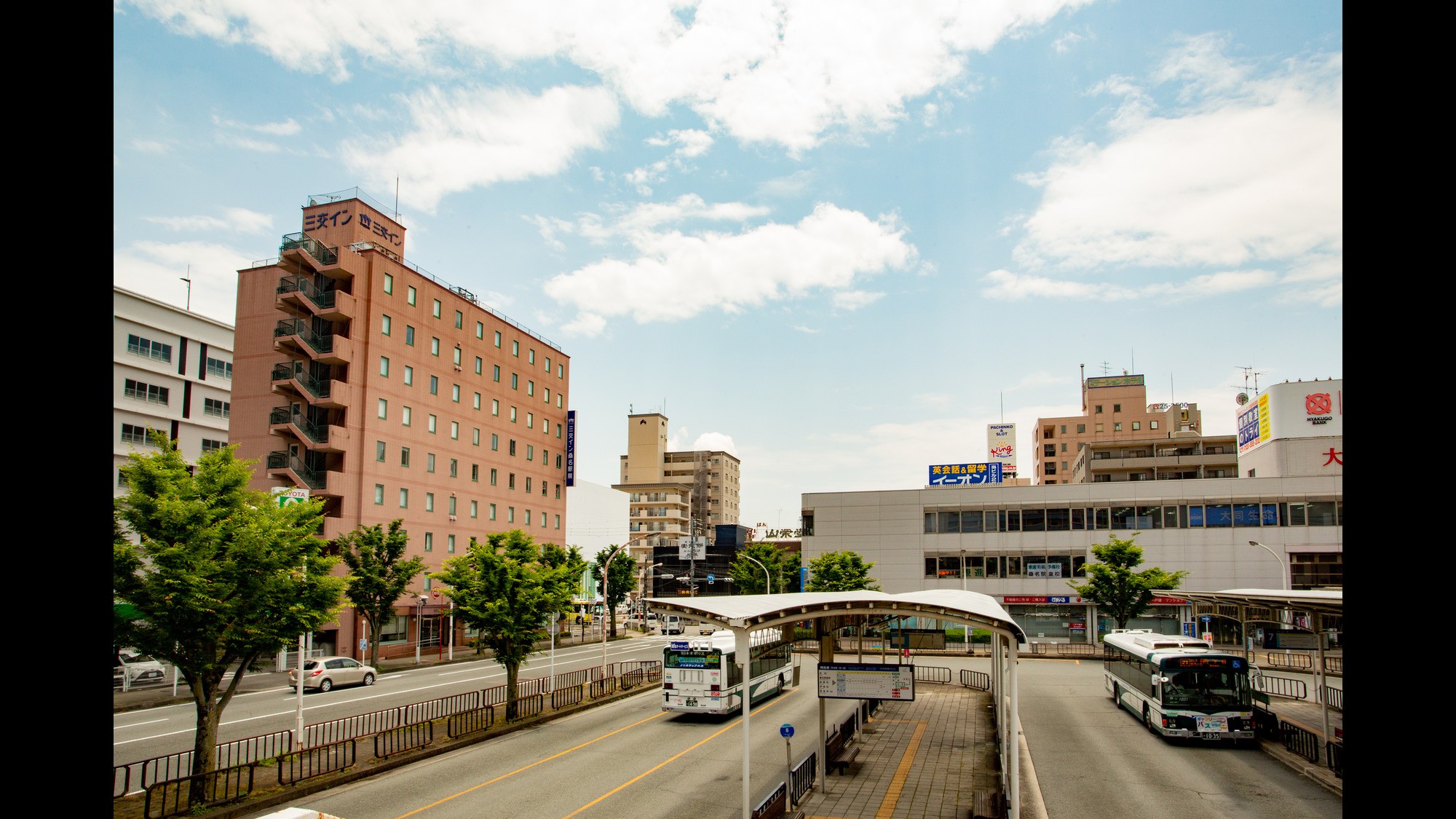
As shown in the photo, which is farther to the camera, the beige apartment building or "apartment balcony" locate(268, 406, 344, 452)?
the beige apartment building

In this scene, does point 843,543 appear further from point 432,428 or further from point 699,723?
point 699,723

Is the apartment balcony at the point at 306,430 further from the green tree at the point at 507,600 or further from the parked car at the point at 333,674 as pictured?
the green tree at the point at 507,600

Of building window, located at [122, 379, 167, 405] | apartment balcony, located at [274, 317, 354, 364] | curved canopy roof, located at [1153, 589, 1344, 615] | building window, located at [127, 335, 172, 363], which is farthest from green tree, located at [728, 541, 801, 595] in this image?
building window, located at [127, 335, 172, 363]

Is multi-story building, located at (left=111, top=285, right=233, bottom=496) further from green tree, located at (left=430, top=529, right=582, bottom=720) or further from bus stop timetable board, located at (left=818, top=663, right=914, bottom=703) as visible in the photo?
bus stop timetable board, located at (left=818, top=663, right=914, bottom=703)

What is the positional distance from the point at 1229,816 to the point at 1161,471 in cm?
8311

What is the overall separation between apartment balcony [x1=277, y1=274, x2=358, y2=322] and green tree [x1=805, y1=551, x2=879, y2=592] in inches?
1302

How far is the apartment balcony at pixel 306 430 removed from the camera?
49.1 m

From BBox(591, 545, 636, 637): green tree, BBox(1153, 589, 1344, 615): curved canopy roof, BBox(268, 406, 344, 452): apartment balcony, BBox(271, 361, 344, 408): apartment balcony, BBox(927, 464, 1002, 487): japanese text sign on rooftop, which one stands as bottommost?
BBox(591, 545, 636, 637): green tree

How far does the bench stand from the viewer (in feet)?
65.6

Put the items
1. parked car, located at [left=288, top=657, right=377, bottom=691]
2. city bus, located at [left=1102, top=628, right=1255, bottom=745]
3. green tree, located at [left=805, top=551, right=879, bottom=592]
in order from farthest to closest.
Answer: green tree, located at [left=805, top=551, right=879, bottom=592], parked car, located at [left=288, top=657, right=377, bottom=691], city bus, located at [left=1102, top=628, right=1255, bottom=745]

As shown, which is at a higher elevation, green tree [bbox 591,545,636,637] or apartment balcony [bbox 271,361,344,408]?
apartment balcony [bbox 271,361,344,408]

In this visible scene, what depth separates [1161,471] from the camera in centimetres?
9094
